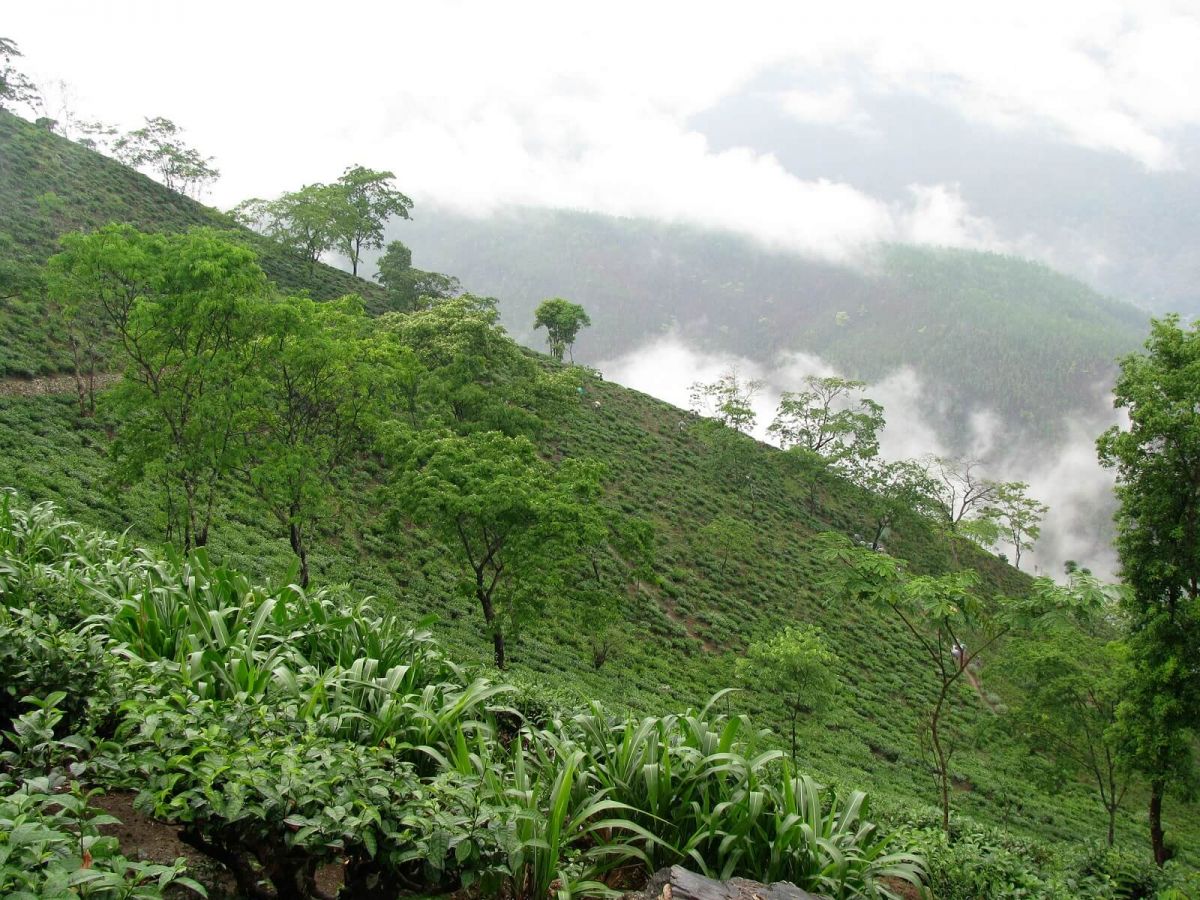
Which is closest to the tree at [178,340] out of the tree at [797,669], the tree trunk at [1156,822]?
the tree at [797,669]

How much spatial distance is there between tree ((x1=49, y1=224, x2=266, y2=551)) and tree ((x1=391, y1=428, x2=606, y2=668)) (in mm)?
3470

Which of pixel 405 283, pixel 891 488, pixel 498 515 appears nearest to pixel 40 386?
Answer: pixel 498 515

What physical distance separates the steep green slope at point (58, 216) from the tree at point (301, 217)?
113 centimetres

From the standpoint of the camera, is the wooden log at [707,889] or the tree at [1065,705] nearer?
the wooden log at [707,889]

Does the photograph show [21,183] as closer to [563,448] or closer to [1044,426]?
[563,448]

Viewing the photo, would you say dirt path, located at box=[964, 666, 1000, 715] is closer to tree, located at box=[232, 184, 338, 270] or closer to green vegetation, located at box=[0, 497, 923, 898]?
green vegetation, located at box=[0, 497, 923, 898]

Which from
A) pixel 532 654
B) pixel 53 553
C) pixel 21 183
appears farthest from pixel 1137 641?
pixel 21 183

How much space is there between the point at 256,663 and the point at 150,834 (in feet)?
3.92

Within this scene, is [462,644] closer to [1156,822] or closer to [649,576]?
[649,576]

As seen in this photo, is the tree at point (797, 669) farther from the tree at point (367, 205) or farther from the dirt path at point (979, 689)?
the tree at point (367, 205)

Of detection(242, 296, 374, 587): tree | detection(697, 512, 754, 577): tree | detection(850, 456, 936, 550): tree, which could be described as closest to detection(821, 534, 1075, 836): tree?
detection(242, 296, 374, 587): tree

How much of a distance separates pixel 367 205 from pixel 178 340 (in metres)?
46.7

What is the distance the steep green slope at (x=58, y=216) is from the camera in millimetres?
23281

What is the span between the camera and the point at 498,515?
14070mm
